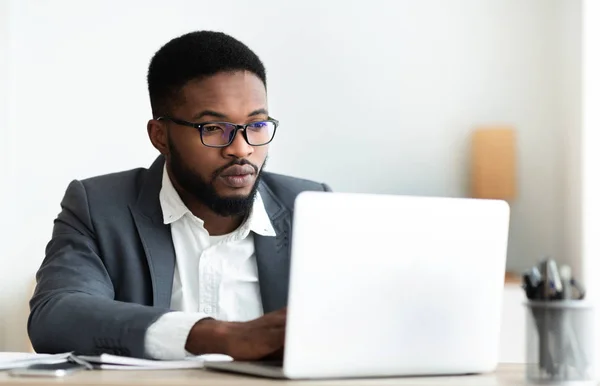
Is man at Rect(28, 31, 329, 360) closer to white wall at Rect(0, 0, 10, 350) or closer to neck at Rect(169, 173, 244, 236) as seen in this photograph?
neck at Rect(169, 173, 244, 236)

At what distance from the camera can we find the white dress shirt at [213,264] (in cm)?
215

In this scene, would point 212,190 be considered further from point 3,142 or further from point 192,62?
point 3,142

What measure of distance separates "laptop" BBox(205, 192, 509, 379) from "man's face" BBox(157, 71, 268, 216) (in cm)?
73

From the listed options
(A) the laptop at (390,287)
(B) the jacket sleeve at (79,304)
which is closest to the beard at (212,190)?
(B) the jacket sleeve at (79,304)

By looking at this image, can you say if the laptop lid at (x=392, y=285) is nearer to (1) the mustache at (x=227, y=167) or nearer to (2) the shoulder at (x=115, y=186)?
(1) the mustache at (x=227, y=167)

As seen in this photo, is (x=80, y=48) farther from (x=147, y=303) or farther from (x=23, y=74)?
(x=147, y=303)

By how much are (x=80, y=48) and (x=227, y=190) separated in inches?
80.6

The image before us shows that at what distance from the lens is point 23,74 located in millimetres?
3885

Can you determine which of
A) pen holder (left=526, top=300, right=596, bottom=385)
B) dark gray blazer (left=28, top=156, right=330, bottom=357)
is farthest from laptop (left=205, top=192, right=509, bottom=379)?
dark gray blazer (left=28, top=156, right=330, bottom=357)

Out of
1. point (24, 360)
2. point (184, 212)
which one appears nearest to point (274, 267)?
point (184, 212)

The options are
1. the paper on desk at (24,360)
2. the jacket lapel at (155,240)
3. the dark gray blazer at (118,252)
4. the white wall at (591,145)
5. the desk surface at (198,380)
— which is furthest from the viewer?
the white wall at (591,145)

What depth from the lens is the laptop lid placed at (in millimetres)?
1264

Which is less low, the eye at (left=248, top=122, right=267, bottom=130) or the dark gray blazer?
the eye at (left=248, top=122, right=267, bottom=130)

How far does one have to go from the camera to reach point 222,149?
2.09m
